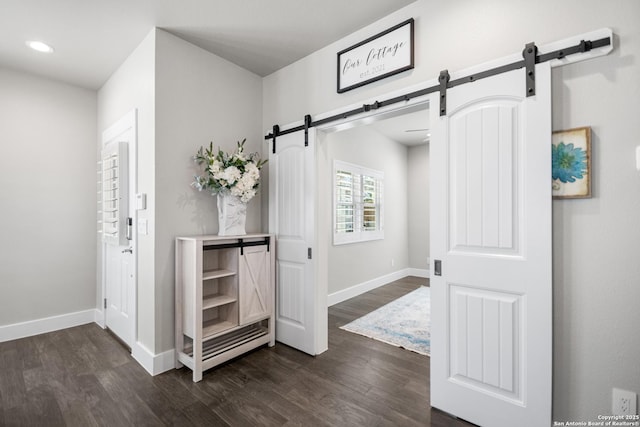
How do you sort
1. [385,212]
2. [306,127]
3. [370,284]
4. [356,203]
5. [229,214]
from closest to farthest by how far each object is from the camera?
[229,214] → [306,127] → [356,203] → [370,284] → [385,212]

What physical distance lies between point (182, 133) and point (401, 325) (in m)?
3.12

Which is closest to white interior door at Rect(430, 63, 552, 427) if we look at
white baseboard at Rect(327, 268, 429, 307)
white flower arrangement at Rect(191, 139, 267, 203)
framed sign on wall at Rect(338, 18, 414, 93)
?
framed sign on wall at Rect(338, 18, 414, 93)

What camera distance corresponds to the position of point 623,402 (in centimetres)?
148

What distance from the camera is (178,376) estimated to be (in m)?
2.40

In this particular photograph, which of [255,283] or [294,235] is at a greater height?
[294,235]

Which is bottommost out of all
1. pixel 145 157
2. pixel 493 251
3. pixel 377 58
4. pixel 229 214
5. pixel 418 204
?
pixel 493 251

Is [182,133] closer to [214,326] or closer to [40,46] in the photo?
[40,46]

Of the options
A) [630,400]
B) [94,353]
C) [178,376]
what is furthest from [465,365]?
[94,353]

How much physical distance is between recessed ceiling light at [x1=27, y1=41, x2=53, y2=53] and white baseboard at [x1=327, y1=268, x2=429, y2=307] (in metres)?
4.11

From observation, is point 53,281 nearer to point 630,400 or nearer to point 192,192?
point 192,192

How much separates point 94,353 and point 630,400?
12.9 feet

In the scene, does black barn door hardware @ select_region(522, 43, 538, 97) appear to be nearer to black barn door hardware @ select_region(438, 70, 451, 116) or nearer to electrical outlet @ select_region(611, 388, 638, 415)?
black barn door hardware @ select_region(438, 70, 451, 116)

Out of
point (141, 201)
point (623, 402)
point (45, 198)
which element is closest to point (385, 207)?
point (141, 201)

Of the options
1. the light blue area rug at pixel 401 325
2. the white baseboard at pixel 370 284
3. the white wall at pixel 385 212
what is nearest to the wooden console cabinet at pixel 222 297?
the light blue area rug at pixel 401 325
